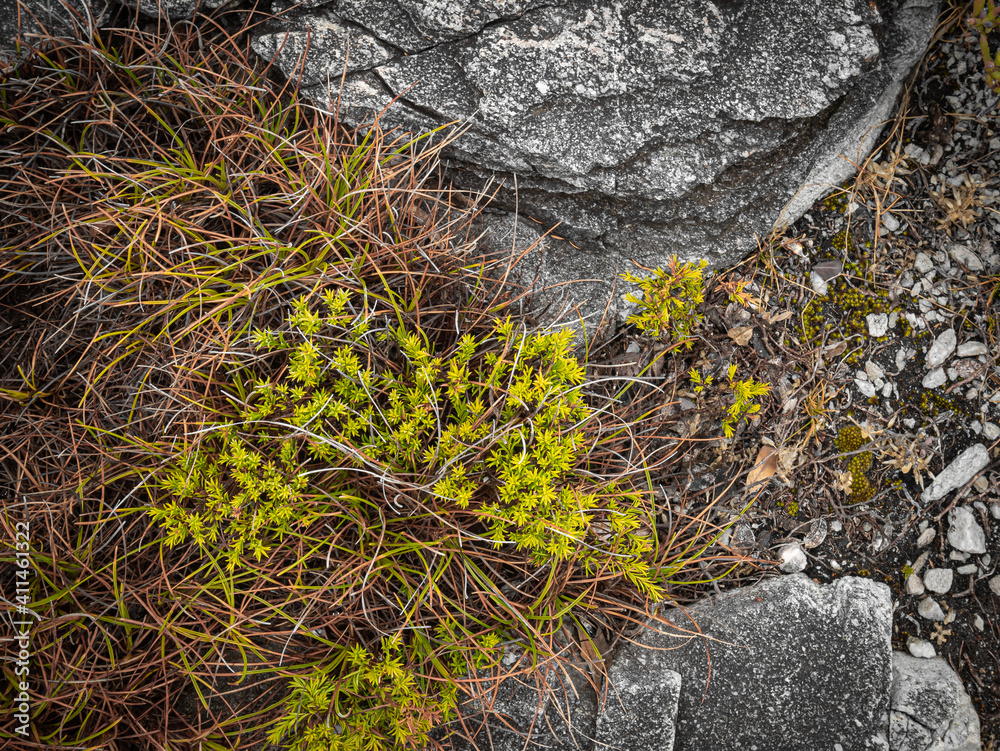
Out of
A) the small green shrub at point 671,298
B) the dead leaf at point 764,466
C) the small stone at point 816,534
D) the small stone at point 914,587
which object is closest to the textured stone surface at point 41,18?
the small green shrub at point 671,298

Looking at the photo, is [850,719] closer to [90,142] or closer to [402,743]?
[402,743]

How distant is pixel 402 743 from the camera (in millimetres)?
1804

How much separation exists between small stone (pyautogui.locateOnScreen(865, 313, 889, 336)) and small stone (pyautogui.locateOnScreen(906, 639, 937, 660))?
1273 mm

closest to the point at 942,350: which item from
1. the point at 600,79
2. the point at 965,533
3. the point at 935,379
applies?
the point at 935,379

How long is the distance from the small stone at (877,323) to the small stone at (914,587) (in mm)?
1030

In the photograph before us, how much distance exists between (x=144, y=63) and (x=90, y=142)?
369 mm

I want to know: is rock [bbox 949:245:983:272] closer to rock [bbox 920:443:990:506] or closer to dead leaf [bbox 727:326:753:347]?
rock [bbox 920:443:990:506]

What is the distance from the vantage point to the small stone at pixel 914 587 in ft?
7.84

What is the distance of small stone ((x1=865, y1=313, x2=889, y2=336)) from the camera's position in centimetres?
253

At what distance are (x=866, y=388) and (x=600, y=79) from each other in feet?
5.60

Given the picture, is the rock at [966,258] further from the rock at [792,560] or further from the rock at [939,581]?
the rock at [792,560]

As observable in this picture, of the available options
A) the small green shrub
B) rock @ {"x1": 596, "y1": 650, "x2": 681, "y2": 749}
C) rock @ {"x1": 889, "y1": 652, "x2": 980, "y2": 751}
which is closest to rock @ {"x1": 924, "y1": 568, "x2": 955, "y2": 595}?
rock @ {"x1": 889, "y1": 652, "x2": 980, "y2": 751}

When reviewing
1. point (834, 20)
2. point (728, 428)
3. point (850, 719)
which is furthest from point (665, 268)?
point (850, 719)

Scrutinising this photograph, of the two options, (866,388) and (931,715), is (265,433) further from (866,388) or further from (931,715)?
(931,715)
